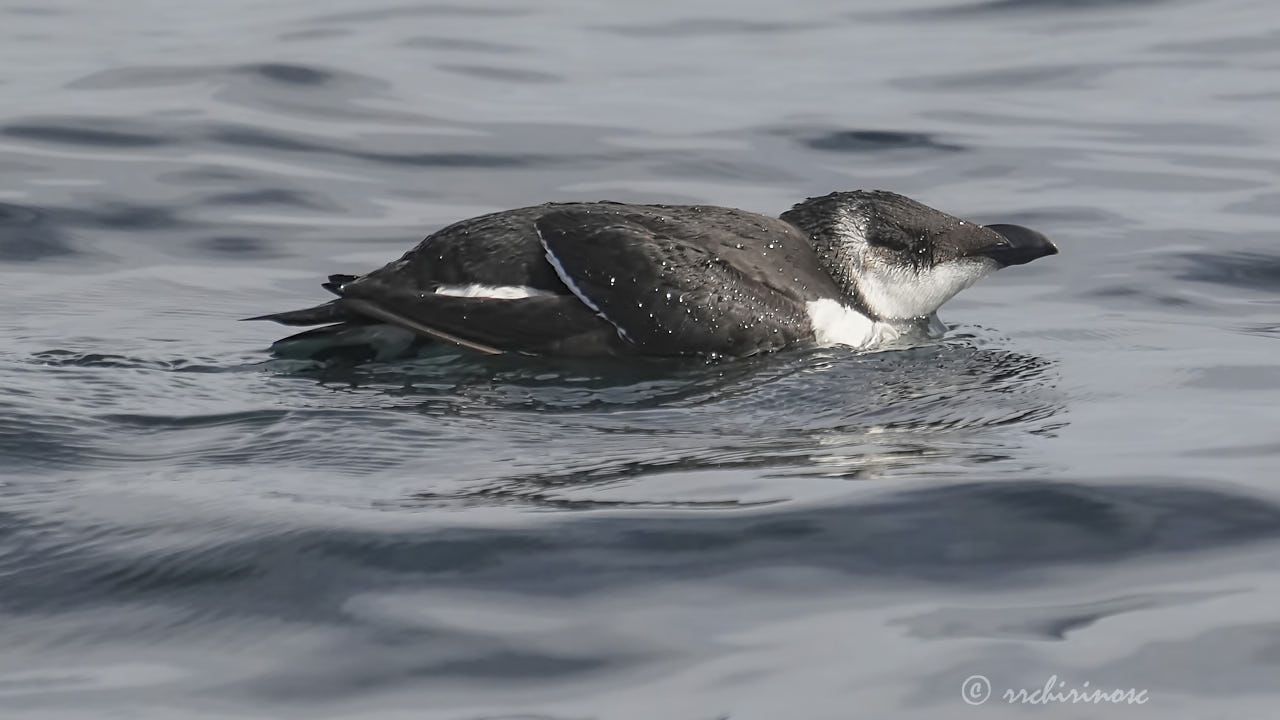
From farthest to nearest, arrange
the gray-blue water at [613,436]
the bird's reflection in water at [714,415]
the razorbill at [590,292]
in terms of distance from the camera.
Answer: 1. the razorbill at [590,292]
2. the bird's reflection in water at [714,415]
3. the gray-blue water at [613,436]

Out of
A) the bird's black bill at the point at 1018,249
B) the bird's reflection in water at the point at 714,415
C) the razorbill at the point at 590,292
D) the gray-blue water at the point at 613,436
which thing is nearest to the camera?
the gray-blue water at the point at 613,436

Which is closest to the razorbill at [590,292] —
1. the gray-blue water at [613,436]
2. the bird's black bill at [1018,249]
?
the gray-blue water at [613,436]

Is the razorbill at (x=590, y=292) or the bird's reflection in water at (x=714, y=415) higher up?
the razorbill at (x=590, y=292)

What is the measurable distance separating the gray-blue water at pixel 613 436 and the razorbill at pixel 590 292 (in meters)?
0.14

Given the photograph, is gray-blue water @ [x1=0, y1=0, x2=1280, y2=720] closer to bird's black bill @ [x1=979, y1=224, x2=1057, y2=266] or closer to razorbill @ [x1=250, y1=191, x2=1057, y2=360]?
razorbill @ [x1=250, y1=191, x2=1057, y2=360]

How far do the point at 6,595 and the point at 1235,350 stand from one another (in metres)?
5.02

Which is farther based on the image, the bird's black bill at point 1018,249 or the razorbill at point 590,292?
the bird's black bill at point 1018,249

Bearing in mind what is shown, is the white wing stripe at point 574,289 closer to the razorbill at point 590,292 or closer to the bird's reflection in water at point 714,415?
the razorbill at point 590,292

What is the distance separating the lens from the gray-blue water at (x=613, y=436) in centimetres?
396

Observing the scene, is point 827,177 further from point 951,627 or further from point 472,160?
point 951,627

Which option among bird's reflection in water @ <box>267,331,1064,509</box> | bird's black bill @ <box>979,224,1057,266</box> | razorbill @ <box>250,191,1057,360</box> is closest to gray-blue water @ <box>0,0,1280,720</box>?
bird's reflection in water @ <box>267,331,1064,509</box>

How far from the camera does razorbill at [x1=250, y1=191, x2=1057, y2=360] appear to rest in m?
6.80

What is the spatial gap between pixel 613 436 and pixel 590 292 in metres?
1.03

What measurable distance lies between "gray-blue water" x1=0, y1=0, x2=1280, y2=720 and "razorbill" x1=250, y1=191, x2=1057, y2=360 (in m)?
0.14
